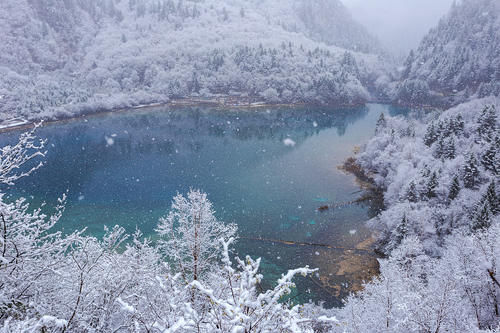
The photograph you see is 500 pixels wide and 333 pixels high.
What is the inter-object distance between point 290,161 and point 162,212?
93.5 feet

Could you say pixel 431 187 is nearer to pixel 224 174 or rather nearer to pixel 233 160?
pixel 224 174

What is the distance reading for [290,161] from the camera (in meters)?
59.4

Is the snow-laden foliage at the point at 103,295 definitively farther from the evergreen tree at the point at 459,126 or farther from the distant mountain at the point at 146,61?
the distant mountain at the point at 146,61

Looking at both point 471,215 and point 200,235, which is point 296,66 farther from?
point 200,235

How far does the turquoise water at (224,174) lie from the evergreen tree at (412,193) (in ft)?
20.3

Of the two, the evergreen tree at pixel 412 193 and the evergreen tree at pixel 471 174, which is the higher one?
the evergreen tree at pixel 471 174

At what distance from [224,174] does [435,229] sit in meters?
32.6

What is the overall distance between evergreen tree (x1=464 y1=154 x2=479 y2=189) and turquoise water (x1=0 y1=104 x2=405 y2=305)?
11985 mm

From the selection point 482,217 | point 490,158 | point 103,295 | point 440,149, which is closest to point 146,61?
point 440,149

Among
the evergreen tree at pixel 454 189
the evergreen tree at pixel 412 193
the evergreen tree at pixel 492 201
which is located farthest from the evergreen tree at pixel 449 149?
the evergreen tree at pixel 492 201

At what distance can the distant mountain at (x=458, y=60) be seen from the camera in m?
103

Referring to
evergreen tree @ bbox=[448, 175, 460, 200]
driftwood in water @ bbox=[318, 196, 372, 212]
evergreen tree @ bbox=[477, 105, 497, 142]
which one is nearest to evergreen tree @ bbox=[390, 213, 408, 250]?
evergreen tree @ bbox=[448, 175, 460, 200]

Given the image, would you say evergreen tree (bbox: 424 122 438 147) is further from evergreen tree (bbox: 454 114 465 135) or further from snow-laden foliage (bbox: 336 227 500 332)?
snow-laden foliage (bbox: 336 227 500 332)

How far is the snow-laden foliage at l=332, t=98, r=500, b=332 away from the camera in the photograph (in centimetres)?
1490
